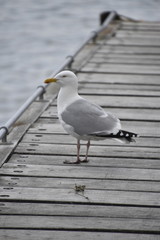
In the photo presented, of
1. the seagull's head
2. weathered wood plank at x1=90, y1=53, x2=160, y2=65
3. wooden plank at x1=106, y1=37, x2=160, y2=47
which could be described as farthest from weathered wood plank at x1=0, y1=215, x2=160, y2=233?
wooden plank at x1=106, y1=37, x2=160, y2=47

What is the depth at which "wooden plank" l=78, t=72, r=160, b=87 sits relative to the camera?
653 centimetres

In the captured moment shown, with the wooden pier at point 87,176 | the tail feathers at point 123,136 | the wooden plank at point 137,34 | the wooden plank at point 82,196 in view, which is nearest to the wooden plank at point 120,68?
the wooden pier at point 87,176

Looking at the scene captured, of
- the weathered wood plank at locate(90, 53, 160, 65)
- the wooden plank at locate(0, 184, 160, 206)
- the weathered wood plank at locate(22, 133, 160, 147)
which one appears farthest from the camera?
the weathered wood plank at locate(90, 53, 160, 65)

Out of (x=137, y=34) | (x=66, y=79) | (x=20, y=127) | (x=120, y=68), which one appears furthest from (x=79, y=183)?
(x=137, y=34)

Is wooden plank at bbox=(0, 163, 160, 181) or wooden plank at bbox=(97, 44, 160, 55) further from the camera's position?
wooden plank at bbox=(97, 44, 160, 55)

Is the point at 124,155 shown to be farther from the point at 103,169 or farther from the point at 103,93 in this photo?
the point at 103,93

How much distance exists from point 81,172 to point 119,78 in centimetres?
267

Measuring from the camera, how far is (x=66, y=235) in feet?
10.7

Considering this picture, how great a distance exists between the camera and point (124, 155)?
14.6 ft

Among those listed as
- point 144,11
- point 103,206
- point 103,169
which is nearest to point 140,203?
point 103,206

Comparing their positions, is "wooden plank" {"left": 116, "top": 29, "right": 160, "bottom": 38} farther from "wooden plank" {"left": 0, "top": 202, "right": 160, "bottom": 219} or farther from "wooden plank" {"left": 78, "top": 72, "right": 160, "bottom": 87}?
"wooden plank" {"left": 0, "top": 202, "right": 160, "bottom": 219}

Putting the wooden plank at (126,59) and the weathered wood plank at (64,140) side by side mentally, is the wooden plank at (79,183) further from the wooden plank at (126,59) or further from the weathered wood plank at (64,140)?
the wooden plank at (126,59)

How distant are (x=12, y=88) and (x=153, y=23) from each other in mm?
3824

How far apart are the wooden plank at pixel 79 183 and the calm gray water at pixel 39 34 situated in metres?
6.54
